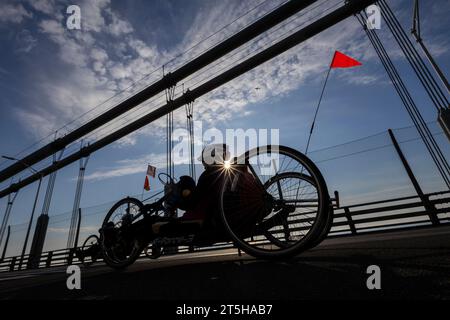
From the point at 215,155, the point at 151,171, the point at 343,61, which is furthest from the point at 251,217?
the point at 151,171

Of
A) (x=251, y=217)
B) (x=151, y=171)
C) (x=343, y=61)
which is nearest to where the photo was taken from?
(x=251, y=217)

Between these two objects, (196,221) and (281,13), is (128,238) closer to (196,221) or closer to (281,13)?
(196,221)

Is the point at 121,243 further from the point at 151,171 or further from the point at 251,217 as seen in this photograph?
the point at 151,171

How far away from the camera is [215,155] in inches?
103

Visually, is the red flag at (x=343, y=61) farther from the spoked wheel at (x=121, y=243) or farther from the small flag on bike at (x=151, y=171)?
the small flag on bike at (x=151, y=171)

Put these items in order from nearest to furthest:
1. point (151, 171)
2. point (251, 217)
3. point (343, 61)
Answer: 1. point (251, 217)
2. point (343, 61)
3. point (151, 171)

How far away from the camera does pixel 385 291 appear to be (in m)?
1.07

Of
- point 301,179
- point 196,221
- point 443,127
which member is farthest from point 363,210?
point 196,221

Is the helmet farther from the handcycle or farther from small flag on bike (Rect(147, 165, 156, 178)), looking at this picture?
small flag on bike (Rect(147, 165, 156, 178))

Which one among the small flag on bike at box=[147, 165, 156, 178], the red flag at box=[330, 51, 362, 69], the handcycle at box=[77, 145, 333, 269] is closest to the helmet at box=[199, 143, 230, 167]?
Answer: the handcycle at box=[77, 145, 333, 269]

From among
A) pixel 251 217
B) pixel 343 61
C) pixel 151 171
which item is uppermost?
pixel 151 171

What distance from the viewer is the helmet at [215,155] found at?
259cm
